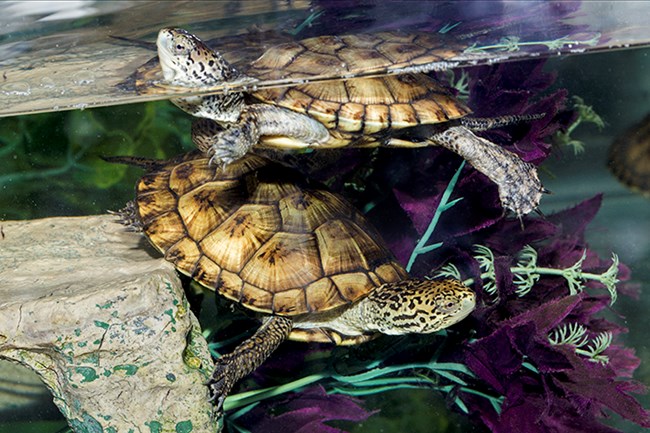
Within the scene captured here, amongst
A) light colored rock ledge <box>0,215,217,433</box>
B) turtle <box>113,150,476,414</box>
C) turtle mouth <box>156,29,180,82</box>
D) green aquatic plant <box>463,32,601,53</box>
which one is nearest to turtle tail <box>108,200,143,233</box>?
turtle <box>113,150,476,414</box>

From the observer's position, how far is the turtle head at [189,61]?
6.84ft

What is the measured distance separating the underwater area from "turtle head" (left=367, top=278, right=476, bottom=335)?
23cm

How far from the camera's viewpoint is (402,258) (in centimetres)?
250

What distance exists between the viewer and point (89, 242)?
241cm

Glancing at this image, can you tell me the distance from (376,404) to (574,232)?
1282 millimetres

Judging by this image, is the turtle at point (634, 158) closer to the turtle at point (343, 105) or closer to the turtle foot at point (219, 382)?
the turtle at point (343, 105)

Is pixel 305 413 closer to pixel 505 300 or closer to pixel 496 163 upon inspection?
pixel 505 300

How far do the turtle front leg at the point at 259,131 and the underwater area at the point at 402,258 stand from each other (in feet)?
0.61

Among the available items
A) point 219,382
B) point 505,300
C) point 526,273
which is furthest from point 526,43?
point 219,382

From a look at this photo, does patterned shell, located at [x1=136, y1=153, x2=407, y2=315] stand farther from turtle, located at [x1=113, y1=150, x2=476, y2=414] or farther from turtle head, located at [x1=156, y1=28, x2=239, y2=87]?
turtle head, located at [x1=156, y1=28, x2=239, y2=87]

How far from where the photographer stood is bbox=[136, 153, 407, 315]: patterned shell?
2061 millimetres

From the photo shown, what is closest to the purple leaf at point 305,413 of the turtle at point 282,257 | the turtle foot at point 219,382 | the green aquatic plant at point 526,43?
the turtle at point 282,257

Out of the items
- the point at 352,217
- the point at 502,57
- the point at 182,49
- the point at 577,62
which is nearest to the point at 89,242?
the point at 182,49

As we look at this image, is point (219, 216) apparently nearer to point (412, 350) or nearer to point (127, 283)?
point (127, 283)
